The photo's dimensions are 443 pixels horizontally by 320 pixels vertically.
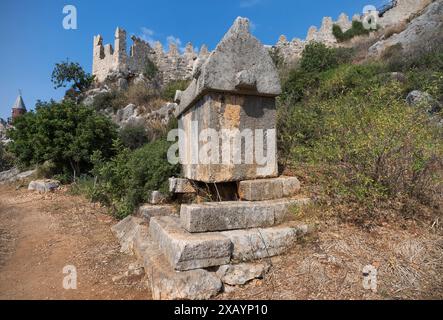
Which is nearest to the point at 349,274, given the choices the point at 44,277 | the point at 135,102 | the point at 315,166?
the point at 315,166

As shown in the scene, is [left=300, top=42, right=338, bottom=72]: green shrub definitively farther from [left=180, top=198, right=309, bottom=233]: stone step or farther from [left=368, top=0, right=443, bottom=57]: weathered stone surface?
[left=180, top=198, right=309, bottom=233]: stone step

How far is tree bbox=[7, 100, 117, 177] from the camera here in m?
9.50

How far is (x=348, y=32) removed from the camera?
81.4 feet

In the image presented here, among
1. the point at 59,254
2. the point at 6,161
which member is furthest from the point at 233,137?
the point at 6,161

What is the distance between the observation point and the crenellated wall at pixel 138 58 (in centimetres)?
2112

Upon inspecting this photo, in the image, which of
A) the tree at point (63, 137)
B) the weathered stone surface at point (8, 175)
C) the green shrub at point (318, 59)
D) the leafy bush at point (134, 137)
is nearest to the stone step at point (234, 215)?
the tree at point (63, 137)

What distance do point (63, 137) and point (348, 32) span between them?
25.0 metres

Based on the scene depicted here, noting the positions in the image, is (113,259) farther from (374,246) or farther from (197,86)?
(374,246)

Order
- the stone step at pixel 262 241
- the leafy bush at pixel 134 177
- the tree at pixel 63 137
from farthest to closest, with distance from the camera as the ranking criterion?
the tree at pixel 63 137, the leafy bush at pixel 134 177, the stone step at pixel 262 241

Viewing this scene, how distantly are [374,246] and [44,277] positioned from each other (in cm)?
328

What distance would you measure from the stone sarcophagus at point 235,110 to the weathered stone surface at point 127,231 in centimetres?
121

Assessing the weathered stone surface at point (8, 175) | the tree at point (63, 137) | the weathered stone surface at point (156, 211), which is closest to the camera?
the weathered stone surface at point (156, 211)

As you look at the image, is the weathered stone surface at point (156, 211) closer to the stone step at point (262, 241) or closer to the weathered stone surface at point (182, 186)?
the weathered stone surface at point (182, 186)

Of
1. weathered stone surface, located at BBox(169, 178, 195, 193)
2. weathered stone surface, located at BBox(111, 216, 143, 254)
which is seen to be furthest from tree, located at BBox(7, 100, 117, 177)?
weathered stone surface, located at BBox(169, 178, 195, 193)
